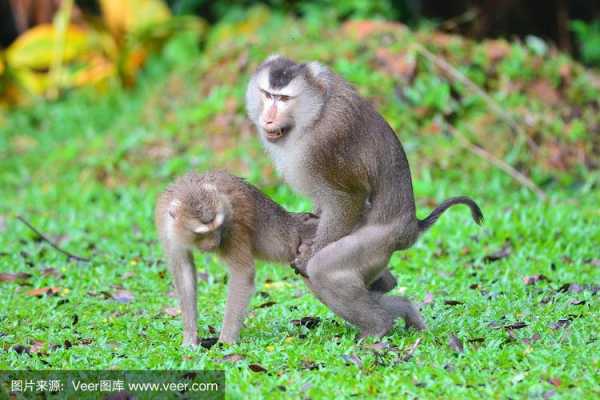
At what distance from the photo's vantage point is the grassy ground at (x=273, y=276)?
18.7 ft

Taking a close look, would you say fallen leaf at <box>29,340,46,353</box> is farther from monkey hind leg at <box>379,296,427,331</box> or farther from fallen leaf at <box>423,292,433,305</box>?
fallen leaf at <box>423,292,433,305</box>

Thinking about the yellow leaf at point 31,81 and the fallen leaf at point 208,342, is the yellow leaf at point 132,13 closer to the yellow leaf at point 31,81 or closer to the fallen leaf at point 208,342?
the yellow leaf at point 31,81

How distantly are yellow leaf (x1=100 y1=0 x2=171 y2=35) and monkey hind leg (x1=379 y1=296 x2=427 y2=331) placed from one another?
37.6 ft

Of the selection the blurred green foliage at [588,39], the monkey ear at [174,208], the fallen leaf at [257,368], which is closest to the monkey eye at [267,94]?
the monkey ear at [174,208]

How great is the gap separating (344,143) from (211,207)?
39.0 inches

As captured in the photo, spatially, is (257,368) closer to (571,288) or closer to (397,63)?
(571,288)

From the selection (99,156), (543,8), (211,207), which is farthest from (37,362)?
(543,8)

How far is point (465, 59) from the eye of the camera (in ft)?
44.2

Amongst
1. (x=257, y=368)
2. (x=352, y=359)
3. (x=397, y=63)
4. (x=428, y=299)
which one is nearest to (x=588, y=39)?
(x=397, y=63)

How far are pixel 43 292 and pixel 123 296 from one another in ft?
2.21

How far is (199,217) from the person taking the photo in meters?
6.24

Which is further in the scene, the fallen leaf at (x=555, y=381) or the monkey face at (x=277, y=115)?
the monkey face at (x=277, y=115)

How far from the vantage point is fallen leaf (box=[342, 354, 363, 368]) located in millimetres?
5750

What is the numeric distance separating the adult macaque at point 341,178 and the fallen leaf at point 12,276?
3.09 m
